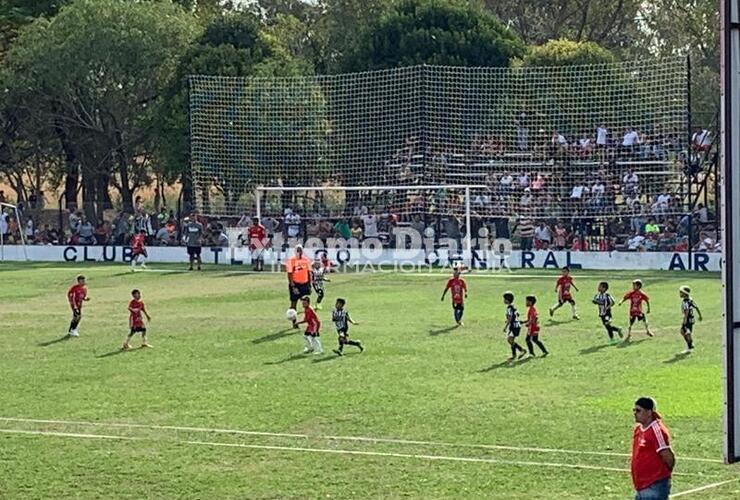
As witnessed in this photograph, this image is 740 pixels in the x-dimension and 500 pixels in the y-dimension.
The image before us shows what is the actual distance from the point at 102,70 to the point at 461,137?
19.0 meters

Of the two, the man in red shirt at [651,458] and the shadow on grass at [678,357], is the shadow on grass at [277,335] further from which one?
the man in red shirt at [651,458]

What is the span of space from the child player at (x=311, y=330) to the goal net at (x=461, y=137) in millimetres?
20318

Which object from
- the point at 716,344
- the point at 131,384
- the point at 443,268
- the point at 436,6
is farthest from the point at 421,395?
the point at 436,6

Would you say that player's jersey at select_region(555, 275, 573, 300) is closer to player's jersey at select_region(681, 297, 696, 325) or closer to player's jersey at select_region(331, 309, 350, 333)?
player's jersey at select_region(681, 297, 696, 325)

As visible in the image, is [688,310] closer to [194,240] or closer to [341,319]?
[341,319]

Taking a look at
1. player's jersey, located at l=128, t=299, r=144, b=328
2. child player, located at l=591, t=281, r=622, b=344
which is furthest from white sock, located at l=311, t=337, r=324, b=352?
child player, located at l=591, t=281, r=622, b=344

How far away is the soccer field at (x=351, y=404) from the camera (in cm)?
1741

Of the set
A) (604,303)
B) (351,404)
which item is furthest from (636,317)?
(351,404)

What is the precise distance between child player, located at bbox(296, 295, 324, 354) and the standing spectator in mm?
20488

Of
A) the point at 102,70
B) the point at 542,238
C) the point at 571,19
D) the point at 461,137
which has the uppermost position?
the point at 571,19

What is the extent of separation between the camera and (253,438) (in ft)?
66.5

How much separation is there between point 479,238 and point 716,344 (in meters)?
20.8

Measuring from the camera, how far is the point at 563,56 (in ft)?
185

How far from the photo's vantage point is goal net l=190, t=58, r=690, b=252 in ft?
158
